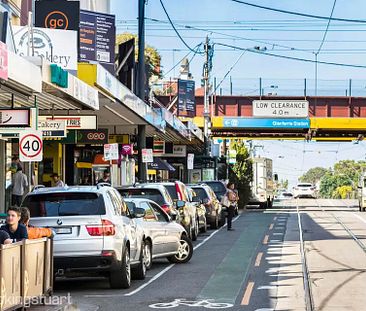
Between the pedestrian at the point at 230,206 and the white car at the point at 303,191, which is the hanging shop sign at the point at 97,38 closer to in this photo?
the pedestrian at the point at 230,206

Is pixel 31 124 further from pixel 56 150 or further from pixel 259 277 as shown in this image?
pixel 56 150

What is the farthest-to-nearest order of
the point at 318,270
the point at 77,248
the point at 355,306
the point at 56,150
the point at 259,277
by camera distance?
the point at 56,150, the point at 318,270, the point at 259,277, the point at 77,248, the point at 355,306

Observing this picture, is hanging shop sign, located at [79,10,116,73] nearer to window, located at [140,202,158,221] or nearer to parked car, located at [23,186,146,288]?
window, located at [140,202,158,221]

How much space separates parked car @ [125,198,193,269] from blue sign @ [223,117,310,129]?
3321 cm

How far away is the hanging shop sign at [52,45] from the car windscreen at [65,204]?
22.4 feet

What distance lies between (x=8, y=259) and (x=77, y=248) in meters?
3.91

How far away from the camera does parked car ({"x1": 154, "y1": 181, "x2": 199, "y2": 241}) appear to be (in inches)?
924

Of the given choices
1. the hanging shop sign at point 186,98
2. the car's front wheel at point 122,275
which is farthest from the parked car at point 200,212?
the hanging shop sign at point 186,98

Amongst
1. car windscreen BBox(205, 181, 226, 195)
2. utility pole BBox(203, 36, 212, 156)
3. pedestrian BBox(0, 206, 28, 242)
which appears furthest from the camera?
utility pole BBox(203, 36, 212, 156)

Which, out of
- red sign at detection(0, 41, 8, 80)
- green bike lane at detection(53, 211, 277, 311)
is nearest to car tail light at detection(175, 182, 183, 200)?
green bike lane at detection(53, 211, 277, 311)

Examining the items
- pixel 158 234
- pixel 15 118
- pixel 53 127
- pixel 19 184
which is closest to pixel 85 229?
pixel 15 118

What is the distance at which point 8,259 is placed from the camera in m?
9.77

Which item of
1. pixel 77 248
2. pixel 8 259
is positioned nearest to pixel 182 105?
pixel 77 248

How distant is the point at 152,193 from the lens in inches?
837
